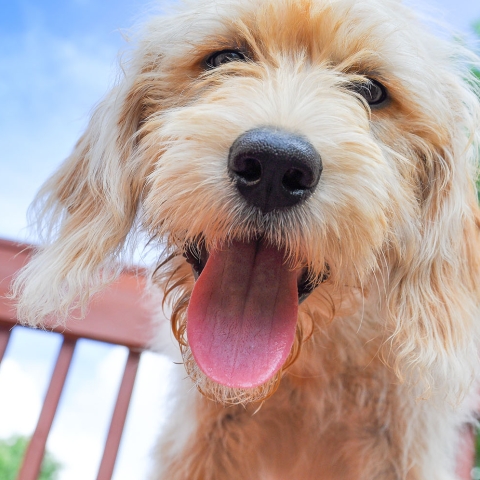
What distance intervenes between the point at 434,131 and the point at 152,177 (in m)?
0.61

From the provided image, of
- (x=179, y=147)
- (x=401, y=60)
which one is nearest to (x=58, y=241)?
(x=179, y=147)

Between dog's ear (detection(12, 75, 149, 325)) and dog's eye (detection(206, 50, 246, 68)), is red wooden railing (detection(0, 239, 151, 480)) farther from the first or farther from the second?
dog's eye (detection(206, 50, 246, 68))

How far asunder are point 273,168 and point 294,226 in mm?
115

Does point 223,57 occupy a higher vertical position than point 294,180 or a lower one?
higher

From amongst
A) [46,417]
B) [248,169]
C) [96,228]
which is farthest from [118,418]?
[248,169]

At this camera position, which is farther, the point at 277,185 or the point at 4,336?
the point at 4,336

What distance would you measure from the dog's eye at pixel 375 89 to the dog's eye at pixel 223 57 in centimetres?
26

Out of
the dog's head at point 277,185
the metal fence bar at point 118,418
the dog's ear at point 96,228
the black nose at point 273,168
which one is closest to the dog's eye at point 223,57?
the dog's head at point 277,185

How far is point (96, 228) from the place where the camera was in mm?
1351

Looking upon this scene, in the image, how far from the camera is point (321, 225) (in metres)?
0.95

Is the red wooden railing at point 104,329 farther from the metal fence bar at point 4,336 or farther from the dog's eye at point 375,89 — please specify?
the dog's eye at point 375,89

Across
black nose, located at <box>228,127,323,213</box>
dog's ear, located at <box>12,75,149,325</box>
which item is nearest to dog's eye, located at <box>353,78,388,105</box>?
black nose, located at <box>228,127,323,213</box>

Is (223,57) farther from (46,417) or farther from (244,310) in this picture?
(46,417)

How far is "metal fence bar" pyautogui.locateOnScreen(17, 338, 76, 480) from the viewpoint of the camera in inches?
69.3
